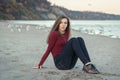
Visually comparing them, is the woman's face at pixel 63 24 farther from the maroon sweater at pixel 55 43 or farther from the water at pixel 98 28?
the water at pixel 98 28

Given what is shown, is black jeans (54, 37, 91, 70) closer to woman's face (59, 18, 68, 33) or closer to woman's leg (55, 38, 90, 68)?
woman's leg (55, 38, 90, 68)

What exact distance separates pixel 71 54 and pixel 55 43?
0.38 m

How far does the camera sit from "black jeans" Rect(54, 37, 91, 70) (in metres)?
6.19

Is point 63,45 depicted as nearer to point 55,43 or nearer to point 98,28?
point 55,43

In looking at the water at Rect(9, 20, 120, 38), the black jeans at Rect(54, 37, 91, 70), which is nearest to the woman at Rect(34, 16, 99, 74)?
the black jeans at Rect(54, 37, 91, 70)

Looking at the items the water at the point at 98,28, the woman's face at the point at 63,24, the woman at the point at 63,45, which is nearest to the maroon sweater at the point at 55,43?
the woman at the point at 63,45

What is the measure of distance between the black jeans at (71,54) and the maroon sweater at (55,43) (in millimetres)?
138

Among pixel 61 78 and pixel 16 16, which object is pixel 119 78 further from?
pixel 16 16

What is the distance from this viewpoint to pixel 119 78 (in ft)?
19.4

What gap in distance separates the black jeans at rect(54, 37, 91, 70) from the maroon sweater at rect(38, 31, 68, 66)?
14cm

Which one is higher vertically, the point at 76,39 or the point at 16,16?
the point at 76,39

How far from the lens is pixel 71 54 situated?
21.3 feet

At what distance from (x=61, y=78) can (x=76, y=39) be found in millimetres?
826

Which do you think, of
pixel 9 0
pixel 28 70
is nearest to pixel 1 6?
pixel 9 0
